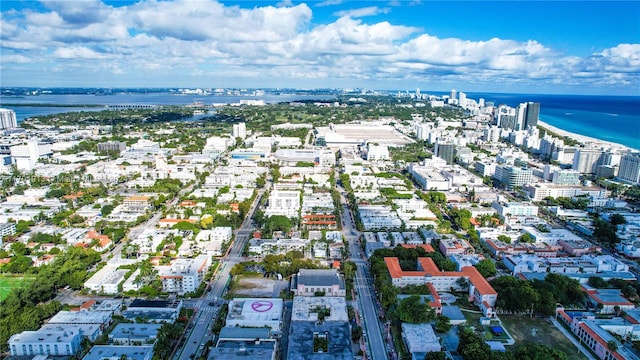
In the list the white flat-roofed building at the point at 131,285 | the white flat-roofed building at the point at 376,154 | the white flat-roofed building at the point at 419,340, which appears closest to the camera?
the white flat-roofed building at the point at 419,340

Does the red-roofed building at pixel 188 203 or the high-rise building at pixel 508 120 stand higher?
the high-rise building at pixel 508 120

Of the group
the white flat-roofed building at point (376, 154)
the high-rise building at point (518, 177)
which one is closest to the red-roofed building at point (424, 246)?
the high-rise building at point (518, 177)

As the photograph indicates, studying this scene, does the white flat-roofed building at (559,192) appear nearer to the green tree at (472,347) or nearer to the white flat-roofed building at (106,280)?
the green tree at (472,347)

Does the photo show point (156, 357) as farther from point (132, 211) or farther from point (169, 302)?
point (132, 211)

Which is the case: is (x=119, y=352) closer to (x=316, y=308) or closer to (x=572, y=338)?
(x=316, y=308)

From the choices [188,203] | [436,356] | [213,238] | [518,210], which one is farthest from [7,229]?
A: [518,210]
